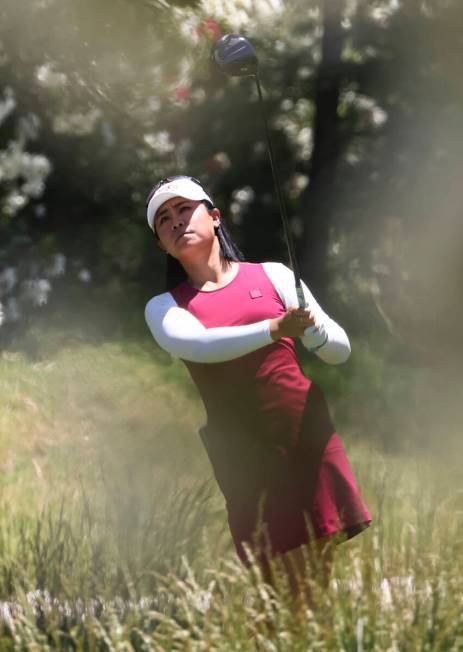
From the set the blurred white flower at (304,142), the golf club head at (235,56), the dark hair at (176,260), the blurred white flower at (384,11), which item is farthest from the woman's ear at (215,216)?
the blurred white flower at (384,11)

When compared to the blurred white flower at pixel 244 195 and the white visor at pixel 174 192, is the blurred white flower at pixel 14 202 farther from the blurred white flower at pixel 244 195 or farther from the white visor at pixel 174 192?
the white visor at pixel 174 192

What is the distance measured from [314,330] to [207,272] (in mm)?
348

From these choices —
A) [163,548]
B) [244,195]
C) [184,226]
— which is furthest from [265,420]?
[244,195]

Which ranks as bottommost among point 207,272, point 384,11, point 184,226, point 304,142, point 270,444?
point 270,444

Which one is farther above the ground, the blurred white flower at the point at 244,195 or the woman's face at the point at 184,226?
the blurred white flower at the point at 244,195

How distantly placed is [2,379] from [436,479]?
2467mm

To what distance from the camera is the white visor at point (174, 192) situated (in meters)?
3.19

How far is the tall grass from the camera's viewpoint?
9.37 ft

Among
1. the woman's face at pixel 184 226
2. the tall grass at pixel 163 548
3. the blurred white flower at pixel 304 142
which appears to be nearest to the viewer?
the tall grass at pixel 163 548

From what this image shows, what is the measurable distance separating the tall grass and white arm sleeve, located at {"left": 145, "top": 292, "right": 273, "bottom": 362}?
47 cm

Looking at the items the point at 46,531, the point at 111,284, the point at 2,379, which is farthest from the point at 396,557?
A: the point at 111,284

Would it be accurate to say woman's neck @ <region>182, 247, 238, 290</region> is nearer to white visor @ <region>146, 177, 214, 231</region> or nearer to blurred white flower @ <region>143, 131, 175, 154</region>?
white visor @ <region>146, 177, 214, 231</region>

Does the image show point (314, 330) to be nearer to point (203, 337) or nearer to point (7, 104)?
point (203, 337)

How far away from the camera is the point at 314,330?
3.04 meters
